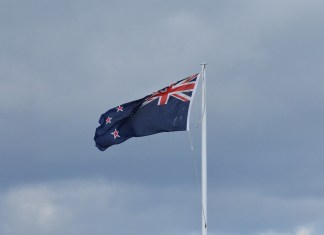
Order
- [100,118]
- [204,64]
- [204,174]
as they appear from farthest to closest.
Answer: [100,118] → [204,64] → [204,174]

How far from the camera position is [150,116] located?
37438 millimetres

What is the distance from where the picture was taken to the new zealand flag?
36.0 metres

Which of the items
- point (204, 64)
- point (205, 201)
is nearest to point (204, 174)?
point (205, 201)

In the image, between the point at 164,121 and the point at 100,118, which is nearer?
the point at 164,121

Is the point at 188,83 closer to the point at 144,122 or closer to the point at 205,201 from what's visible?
the point at 144,122

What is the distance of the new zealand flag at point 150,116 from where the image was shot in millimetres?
35969

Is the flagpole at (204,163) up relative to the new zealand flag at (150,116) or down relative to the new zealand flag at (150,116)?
down

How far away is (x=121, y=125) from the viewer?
129 feet

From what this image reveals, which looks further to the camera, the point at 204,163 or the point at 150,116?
the point at 150,116

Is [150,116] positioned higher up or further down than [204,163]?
higher up

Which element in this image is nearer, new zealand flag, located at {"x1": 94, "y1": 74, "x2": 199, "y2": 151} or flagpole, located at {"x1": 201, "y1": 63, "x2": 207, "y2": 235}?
flagpole, located at {"x1": 201, "y1": 63, "x2": 207, "y2": 235}

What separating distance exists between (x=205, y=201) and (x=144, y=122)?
5.61 m

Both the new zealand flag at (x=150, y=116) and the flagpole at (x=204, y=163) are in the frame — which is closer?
the flagpole at (x=204, y=163)

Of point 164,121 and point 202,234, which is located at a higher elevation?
point 164,121
